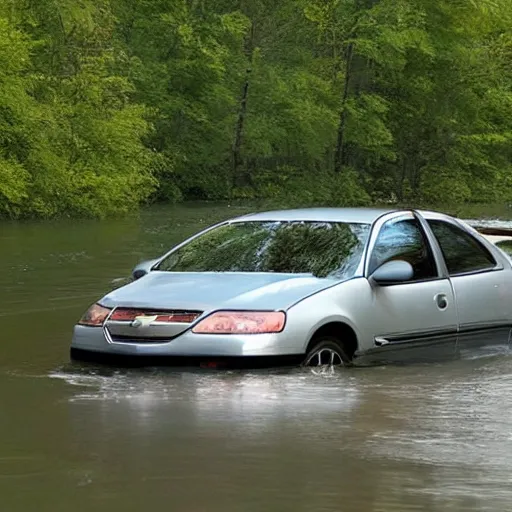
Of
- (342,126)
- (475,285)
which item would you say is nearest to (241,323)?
(475,285)

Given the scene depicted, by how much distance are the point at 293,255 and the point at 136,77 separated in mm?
32852

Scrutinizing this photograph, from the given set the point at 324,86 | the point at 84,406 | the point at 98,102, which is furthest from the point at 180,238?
the point at 324,86

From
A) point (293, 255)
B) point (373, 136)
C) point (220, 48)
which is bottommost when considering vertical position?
point (293, 255)

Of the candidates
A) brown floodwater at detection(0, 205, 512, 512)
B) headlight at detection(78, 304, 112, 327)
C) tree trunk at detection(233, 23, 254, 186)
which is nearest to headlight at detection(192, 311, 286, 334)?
brown floodwater at detection(0, 205, 512, 512)

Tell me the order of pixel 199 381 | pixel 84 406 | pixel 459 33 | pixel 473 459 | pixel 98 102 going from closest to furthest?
pixel 473 459
pixel 84 406
pixel 199 381
pixel 98 102
pixel 459 33

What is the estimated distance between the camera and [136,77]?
4003cm

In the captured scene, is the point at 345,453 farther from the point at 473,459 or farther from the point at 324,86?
the point at 324,86

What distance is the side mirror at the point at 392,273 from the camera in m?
7.82

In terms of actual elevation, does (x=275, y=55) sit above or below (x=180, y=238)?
above

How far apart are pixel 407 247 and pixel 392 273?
69 cm

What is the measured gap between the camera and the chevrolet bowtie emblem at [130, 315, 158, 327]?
23.8ft

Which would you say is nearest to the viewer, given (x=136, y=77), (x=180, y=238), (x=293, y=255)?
(x=293, y=255)

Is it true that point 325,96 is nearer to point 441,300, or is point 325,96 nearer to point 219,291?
point 441,300

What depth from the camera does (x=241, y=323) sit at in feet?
23.4
